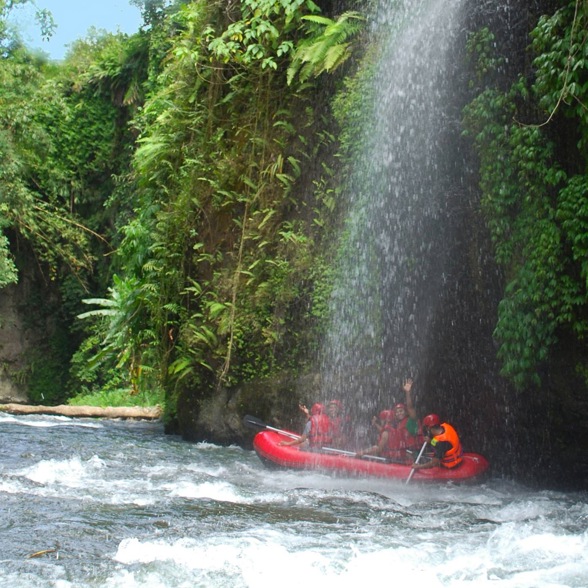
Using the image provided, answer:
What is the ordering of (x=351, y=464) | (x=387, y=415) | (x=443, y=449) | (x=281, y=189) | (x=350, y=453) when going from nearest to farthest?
1. (x=443, y=449)
2. (x=351, y=464)
3. (x=350, y=453)
4. (x=387, y=415)
5. (x=281, y=189)

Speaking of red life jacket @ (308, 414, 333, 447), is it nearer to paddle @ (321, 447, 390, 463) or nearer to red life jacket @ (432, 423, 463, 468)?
paddle @ (321, 447, 390, 463)

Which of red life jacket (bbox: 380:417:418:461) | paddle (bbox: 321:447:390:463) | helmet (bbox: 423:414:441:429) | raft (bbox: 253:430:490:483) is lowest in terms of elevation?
raft (bbox: 253:430:490:483)

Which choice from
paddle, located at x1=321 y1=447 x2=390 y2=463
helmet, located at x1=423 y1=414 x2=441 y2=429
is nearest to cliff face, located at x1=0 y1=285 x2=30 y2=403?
paddle, located at x1=321 y1=447 x2=390 y2=463

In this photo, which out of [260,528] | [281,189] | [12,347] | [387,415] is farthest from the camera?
[12,347]

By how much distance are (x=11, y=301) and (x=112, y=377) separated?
3.85 metres

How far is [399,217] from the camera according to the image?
1002cm

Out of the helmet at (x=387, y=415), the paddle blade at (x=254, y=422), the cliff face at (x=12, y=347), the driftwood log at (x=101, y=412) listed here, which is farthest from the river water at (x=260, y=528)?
the cliff face at (x=12, y=347)

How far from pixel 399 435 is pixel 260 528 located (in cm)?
315

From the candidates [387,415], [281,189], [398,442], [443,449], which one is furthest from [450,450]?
[281,189]

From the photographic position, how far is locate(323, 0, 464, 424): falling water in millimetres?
9703

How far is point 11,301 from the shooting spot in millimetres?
21719

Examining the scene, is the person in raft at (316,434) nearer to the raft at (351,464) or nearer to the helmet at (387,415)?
the raft at (351,464)

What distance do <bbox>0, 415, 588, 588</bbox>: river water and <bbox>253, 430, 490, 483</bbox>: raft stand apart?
10cm

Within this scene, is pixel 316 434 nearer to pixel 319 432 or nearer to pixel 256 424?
pixel 319 432
